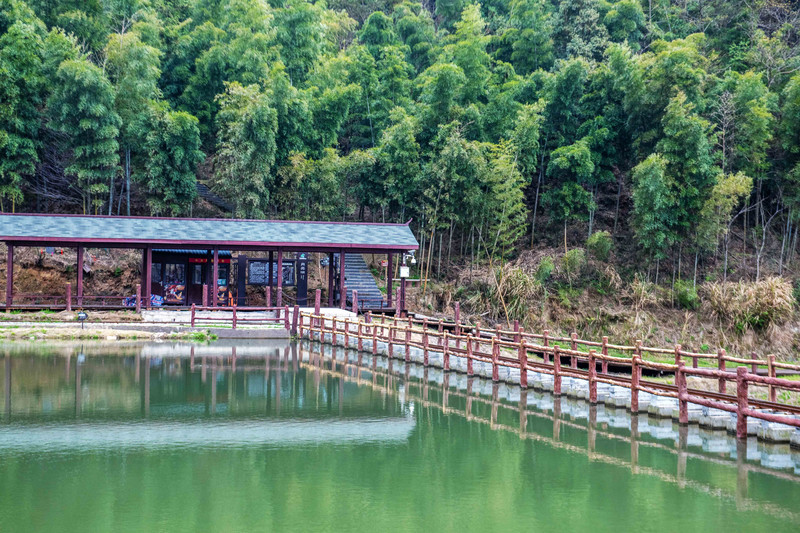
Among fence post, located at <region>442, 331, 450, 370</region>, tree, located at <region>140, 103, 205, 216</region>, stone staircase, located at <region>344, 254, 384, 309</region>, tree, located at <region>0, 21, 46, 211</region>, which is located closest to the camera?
fence post, located at <region>442, 331, 450, 370</region>

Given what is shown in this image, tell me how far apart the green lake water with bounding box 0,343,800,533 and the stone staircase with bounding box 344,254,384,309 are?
1018 centimetres

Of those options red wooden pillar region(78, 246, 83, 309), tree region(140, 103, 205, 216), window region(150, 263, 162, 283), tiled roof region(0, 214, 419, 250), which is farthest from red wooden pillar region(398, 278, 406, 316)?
tree region(140, 103, 205, 216)

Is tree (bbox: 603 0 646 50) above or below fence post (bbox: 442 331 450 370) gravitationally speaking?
above

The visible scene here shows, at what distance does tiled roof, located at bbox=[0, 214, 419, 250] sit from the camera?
20.2m

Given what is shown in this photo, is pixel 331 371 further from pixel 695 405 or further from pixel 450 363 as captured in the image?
pixel 695 405

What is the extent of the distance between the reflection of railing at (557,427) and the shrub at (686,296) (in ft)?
44.5

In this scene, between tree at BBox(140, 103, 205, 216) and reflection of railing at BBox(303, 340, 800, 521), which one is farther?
tree at BBox(140, 103, 205, 216)

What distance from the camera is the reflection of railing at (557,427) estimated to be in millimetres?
7327

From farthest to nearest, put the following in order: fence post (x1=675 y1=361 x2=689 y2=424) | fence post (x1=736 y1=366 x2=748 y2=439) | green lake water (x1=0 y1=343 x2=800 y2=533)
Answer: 1. fence post (x1=675 y1=361 x2=689 y2=424)
2. fence post (x1=736 y1=366 x2=748 y2=439)
3. green lake water (x1=0 y1=343 x2=800 y2=533)

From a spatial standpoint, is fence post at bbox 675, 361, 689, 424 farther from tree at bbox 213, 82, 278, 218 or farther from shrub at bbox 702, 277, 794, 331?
tree at bbox 213, 82, 278, 218

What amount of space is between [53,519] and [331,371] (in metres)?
8.55

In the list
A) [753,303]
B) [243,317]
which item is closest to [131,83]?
[243,317]

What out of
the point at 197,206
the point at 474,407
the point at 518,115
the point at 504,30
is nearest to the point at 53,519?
the point at 474,407

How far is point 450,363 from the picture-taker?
48.0 ft
